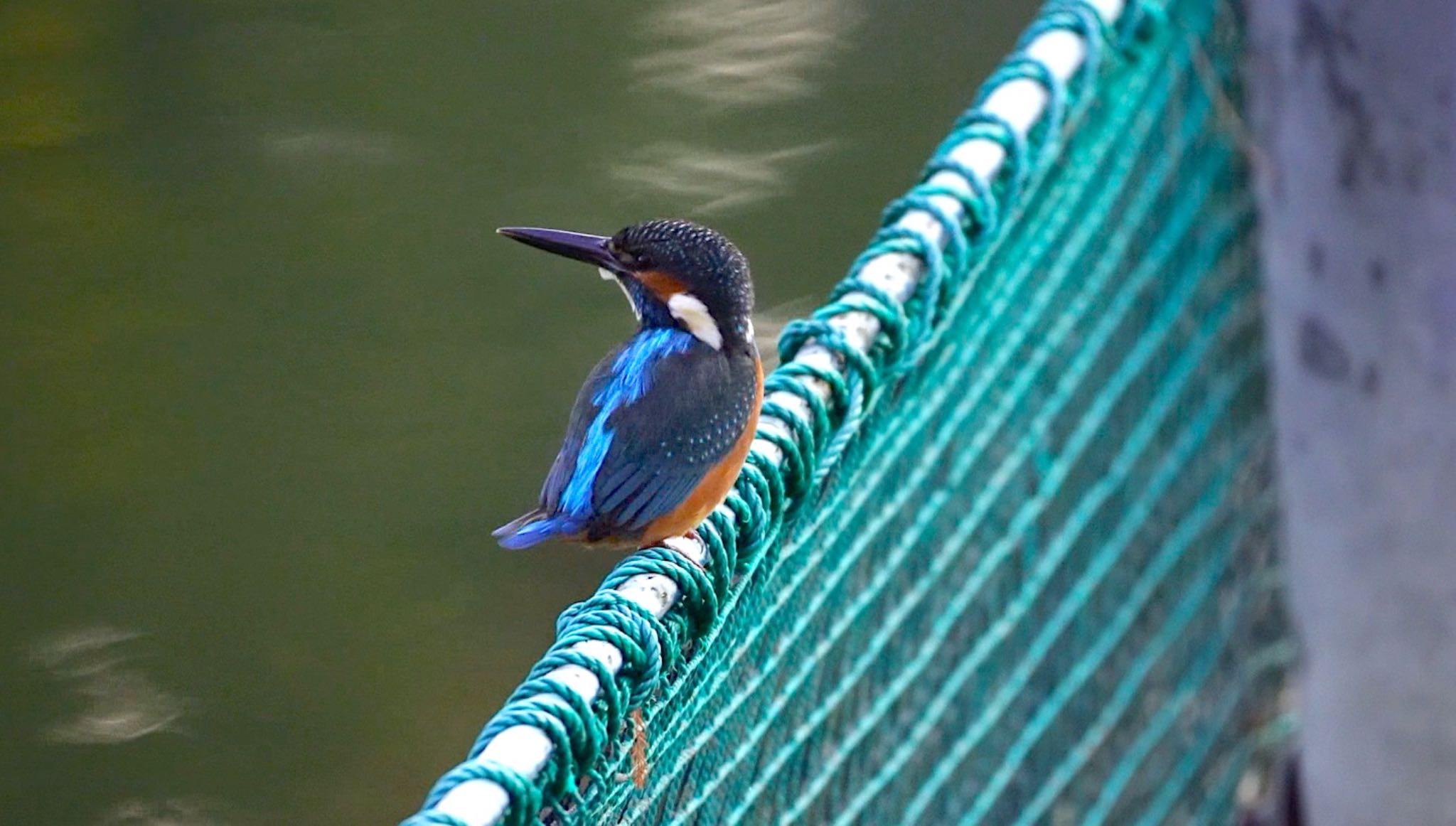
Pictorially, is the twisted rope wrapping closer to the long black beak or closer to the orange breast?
the orange breast

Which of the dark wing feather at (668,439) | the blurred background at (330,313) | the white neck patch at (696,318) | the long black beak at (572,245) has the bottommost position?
the dark wing feather at (668,439)

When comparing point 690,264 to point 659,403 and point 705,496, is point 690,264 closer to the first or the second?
point 659,403

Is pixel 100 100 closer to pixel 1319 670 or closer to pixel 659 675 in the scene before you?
pixel 659 675

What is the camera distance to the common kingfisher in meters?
1.88

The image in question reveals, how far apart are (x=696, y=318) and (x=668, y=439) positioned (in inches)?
9.8

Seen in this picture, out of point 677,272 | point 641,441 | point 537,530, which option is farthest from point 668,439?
point 677,272

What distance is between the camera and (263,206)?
481cm

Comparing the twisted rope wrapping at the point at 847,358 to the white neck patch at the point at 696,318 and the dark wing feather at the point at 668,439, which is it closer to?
the dark wing feather at the point at 668,439

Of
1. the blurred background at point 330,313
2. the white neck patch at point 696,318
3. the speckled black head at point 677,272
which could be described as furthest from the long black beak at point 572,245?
the blurred background at point 330,313

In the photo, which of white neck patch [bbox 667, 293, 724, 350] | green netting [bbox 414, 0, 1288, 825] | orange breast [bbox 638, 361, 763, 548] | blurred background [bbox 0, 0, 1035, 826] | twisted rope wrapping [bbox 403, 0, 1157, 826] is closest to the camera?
twisted rope wrapping [bbox 403, 0, 1157, 826]

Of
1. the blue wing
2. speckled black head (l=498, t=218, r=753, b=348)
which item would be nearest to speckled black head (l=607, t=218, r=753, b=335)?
speckled black head (l=498, t=218, r=753, b=348)

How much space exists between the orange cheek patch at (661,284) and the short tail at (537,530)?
0.38 metres

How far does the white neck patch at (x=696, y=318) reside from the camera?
2098 mm

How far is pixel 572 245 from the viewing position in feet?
7.24
